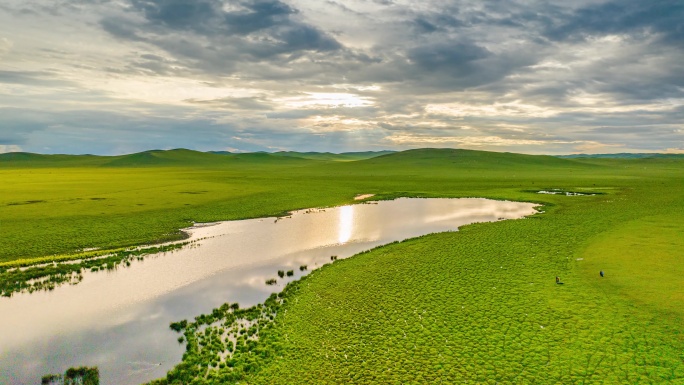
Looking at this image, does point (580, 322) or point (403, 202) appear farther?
point (403, 202)

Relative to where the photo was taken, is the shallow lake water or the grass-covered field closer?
the grass-covered field

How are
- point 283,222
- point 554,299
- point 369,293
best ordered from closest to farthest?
1. point 554,299
2. point 369,293
3. point 283,222

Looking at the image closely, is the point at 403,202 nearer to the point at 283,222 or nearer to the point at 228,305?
the point at 283,222

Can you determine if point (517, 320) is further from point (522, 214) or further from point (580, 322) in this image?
point (522, 214)

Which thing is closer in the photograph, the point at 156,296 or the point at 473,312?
the point at 473,312

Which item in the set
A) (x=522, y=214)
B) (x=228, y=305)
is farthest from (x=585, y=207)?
(x=228, y=305)

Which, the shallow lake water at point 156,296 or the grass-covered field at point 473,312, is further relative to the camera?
the shallow lake water at point 156,296

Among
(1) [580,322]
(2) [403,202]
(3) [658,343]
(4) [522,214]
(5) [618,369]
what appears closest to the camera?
(5) [618,369]
